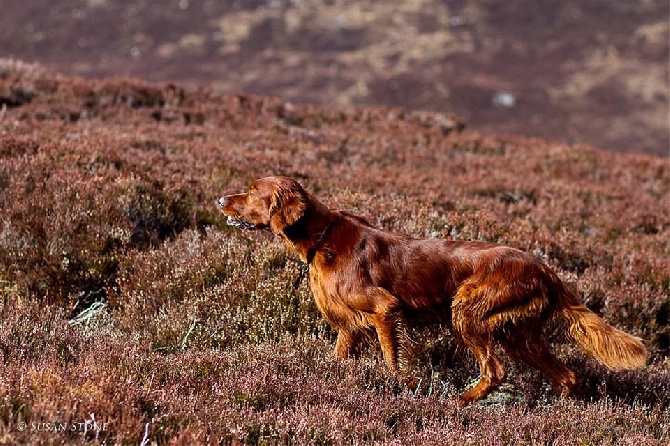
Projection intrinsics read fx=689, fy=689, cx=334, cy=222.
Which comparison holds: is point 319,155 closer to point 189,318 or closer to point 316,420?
point 189,318

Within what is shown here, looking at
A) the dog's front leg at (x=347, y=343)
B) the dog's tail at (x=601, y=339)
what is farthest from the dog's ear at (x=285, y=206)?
the dog's tail at (x=601, y=339)

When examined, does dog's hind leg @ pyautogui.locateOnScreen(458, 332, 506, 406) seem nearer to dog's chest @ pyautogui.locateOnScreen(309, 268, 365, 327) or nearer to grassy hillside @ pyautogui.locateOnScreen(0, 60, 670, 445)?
grassy hillside @ pyautogui.locateOnScreen(0, 60, 670, 445)

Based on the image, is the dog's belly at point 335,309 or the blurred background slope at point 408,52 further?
the blurred background slope at point 408,52

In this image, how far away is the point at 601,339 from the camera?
4.22m

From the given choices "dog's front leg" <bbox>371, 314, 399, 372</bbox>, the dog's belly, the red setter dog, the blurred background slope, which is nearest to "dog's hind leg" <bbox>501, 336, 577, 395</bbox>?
the red setter dog

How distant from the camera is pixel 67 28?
45.5 metres

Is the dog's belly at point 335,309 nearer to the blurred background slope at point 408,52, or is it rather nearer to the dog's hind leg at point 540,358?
the dog's hind leg at point 540,358

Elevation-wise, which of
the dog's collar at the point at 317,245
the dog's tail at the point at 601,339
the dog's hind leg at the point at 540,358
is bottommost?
the dog's hind leg at the point at 540,358

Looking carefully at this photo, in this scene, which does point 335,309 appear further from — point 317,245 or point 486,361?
point 486,361

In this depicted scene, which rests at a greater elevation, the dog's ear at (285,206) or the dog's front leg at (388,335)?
the dog's ear at (285,206)

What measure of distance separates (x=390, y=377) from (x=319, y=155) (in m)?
7.03

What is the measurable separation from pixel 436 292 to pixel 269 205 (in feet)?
3.91

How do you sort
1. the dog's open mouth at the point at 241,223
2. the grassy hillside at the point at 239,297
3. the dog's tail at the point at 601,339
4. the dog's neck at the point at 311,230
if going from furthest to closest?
→ the dog's open mouth at the point at 241,223, the dog's neck at the point at 311,230, the dog's tail at the point at 601,339, the grassy hillside at the point at 239,297

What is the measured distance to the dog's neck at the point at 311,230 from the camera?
4391 mm
